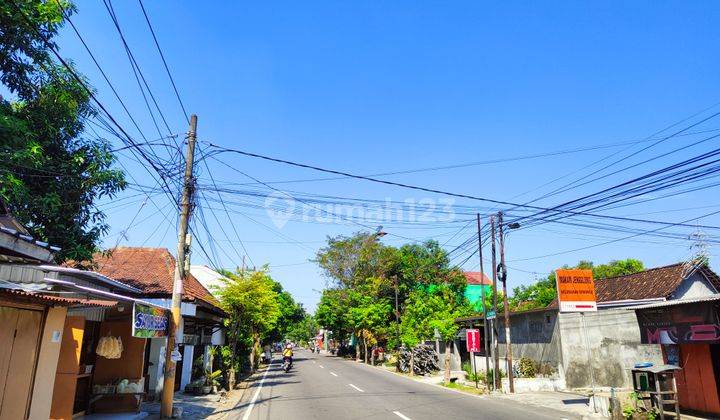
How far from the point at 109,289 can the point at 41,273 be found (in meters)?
3.61

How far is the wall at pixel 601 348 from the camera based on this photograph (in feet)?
63.7

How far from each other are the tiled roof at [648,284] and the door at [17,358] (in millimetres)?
25372

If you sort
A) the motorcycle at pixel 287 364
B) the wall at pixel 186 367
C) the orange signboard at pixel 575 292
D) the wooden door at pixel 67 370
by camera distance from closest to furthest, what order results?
the wooden door at pixel 67 370 < the orange signboard at pixel 575 292 < the wall at pixel 186 367 < the motorcycle at pixel 287 364

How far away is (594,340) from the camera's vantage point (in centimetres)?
2023

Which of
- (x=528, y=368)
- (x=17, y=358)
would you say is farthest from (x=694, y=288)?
(x=17, y=358)

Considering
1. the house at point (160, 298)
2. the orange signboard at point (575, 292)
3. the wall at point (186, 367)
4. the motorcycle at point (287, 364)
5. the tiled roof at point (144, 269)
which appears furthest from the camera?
the motorcycle at point (287, 364)

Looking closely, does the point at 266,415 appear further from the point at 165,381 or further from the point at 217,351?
the point at 217,351

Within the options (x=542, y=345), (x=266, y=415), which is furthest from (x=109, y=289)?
(x=542, y=345)

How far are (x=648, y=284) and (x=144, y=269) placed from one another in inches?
1027

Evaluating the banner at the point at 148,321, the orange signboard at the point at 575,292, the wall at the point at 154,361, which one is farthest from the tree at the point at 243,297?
the orange signboard at the point at 575,292

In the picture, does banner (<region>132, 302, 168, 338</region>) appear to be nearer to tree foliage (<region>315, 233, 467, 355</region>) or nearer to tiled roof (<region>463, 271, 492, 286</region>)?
tree foliage (<region>315, 233, 467, 355</region>)

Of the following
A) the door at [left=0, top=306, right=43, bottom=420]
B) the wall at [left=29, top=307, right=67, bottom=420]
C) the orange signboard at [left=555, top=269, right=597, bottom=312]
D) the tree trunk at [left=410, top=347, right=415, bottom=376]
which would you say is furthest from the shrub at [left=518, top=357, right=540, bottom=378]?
the door at [left=0, top=306, right=43, bottom=420]

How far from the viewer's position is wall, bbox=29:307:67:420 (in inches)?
332

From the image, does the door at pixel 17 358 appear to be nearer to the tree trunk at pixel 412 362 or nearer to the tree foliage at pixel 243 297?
the tree foliage at pixel 243 297
